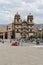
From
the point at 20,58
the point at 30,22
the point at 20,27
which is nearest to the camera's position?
the point at 20,58

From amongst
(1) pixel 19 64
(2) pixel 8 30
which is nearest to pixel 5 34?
(2) pixel 8 30

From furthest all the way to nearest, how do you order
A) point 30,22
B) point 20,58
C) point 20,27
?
point 30,22 → point 20,27 → point 20,58

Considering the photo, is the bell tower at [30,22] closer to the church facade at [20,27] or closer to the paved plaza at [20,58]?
the church facade at [20,27]

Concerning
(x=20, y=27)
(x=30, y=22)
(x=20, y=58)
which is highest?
(x=30, y=22)

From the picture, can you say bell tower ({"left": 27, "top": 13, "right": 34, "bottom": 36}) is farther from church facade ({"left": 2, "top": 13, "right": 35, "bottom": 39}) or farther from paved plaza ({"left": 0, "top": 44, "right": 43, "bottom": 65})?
paved plaza ({"left": 0, "top": 44, "right": 43, "bottom": 65})

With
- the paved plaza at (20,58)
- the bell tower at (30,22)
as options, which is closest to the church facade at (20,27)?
the bell tower at (30,22)

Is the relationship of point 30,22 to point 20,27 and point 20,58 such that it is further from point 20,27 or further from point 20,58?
point 20,58

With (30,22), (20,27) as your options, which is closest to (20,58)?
(20,27)

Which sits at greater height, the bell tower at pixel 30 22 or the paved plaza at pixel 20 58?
the bell tower at pixel 30 22

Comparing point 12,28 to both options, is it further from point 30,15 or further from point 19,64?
point 19,64

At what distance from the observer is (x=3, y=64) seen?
19.7m

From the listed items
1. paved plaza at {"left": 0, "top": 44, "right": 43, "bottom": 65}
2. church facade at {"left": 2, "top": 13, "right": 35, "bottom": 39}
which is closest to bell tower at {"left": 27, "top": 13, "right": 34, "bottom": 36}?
church facade at {"left": 2, "top": 13, "right": 35, "bottom": 39}

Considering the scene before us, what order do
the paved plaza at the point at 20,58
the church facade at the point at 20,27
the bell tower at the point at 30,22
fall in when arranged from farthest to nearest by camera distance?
the bell tower at the point at 30,22 → the church facade at the point at 20,27 → the paved plaza at the point at 20,58

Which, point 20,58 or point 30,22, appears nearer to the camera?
point 20,58
